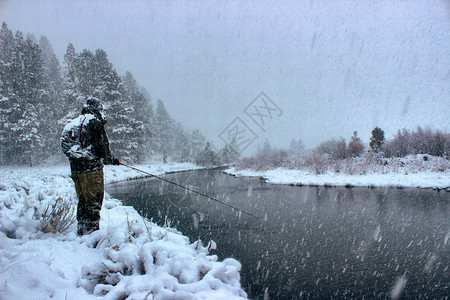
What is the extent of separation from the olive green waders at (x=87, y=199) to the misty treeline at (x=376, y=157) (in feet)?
52.4

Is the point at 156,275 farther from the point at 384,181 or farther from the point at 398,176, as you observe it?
the point at 398,176

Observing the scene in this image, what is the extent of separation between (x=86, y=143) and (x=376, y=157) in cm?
2095

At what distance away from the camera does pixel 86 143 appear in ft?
11.7

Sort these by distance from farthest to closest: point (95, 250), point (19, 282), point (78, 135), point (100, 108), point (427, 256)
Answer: point (427, 256), point (100, 108), point (78, 135), point (95, 250), point (19, 282)

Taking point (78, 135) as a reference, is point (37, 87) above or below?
above

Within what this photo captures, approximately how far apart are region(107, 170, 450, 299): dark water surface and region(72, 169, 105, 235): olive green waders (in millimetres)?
2563

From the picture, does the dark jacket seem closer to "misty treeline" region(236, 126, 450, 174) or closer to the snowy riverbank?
the snowy riverbank

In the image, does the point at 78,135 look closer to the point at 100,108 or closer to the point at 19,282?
the point at 100,108

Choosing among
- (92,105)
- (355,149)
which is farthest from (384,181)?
(92,105)

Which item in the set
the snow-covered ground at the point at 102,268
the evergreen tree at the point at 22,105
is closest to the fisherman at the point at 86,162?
the snow-covered ground at the point at 102,268

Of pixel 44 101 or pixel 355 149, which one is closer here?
pixel 355 149

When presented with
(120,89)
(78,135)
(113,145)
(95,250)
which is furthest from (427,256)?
(120,89)

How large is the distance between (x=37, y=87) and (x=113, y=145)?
10.4m

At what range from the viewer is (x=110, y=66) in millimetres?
27266
